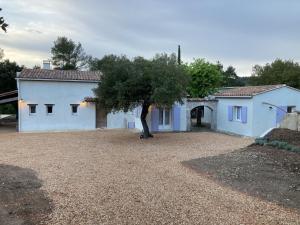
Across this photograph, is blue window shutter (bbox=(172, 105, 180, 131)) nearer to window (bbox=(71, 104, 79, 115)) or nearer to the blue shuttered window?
the blue shuttered window

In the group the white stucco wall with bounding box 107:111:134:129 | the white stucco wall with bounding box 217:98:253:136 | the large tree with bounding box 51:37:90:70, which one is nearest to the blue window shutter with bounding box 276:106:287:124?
the white stucco wall with bounding box 217:98:253:136

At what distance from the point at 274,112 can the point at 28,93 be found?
59.5 ft

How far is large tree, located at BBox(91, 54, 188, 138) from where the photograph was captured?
19188 mm

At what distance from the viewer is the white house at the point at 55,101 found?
2645cm

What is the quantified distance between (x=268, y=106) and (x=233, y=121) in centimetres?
281

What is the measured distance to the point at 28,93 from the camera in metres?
26.5

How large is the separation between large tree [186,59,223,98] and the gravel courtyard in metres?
15.3

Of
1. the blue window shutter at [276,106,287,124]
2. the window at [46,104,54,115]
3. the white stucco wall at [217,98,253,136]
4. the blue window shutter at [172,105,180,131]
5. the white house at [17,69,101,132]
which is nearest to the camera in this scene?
the white stucco wall at [217,98,253,136]

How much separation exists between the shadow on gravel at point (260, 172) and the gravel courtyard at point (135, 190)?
1.50 ft

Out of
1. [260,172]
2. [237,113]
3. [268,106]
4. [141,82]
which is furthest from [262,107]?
[260,172]

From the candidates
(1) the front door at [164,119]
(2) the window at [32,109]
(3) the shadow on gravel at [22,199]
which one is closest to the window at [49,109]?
(2) the window at [32,109]

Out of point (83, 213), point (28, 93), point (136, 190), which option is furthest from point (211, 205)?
point (28, 93)

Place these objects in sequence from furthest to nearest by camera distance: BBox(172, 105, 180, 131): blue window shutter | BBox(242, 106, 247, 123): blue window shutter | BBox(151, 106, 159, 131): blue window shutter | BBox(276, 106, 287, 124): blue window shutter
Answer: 1. BBox(172, 105, 180, 131): blue window shutter
2. BBox(151, 106, 159, 131): blue window shutter
3. BBox(276, 106, 287, 124): blue window shutter
4. BBox(242, 106, 247, 123): blue window shutter

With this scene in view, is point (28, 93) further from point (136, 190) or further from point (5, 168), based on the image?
point (136, 190)
